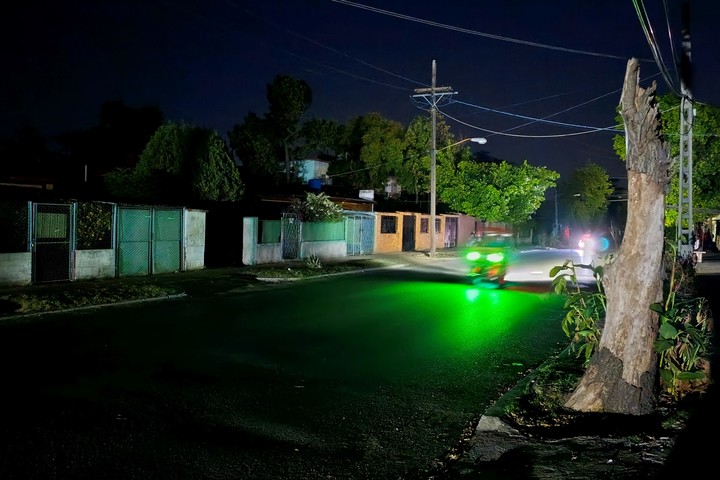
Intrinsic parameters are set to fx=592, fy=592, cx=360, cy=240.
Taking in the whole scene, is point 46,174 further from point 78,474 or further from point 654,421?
point 654,421

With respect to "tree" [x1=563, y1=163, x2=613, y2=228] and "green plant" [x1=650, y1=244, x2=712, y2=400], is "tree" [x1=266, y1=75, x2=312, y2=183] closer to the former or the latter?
"tree" [x1=563, y1=163, x2=613, y2=228]

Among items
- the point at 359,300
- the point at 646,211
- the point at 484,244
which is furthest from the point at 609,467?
the point at 484,244

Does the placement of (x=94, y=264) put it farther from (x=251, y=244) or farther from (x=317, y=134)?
(x=317, y=134)

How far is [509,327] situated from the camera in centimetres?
1130

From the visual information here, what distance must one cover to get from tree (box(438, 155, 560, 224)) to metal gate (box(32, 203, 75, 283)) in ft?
98.8

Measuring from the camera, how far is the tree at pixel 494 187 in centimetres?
4156

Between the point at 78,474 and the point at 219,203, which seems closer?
the point at 78,474

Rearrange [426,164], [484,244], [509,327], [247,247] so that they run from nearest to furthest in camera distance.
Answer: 1. [509,327]
2. [484,244]
3. [247,247]
4. [426,164]

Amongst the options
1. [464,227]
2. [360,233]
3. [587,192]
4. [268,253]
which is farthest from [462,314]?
[587,192]

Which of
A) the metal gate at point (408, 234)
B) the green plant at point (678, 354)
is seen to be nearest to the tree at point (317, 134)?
the metal gate at point (408, 234)

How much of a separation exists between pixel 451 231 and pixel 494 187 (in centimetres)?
612

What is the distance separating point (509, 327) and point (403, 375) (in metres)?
4.30

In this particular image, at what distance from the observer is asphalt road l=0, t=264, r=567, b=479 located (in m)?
4.91

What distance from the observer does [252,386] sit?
276 inches
